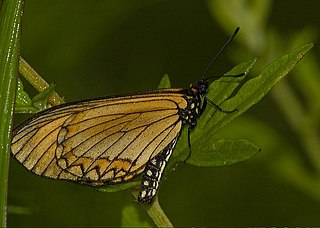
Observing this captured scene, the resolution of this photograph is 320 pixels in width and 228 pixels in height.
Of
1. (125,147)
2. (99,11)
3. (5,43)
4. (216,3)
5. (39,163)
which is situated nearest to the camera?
(5,43)

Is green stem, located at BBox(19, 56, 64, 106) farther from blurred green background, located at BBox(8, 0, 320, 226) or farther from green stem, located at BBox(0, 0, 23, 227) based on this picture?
blurred green background, located at BBox(8, 0, 320, 226)

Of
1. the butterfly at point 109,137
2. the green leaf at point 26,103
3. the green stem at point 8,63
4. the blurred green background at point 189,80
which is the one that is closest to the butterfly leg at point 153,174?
the butterfly at point 109,137

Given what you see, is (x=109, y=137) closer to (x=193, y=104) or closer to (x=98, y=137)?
(x=98, y=137)

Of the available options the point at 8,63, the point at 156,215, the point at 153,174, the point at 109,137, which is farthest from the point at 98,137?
the point at 8,63

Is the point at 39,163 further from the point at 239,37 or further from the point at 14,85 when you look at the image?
the point at 239,37

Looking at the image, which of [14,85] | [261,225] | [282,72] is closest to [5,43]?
[14,85]

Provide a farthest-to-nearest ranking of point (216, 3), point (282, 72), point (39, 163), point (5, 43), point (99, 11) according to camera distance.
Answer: point (99, 11), point (216, 3), point (39, 163), point (282, 72), point (5, 43)

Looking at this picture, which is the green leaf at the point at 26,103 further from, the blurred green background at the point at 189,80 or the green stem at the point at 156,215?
the blurred green background at the point at 189,80
